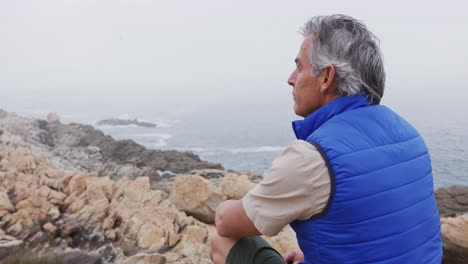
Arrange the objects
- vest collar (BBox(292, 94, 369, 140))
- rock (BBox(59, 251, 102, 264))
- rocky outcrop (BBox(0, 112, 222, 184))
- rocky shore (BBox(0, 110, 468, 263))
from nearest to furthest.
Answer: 1. vest collar (BBox(292, 94, 369, 140))
2. rock (BBox(59, 251, 102, 264))
3. rocky shore (BBox(0, 110, 468, 263))
4. rocky outcrop (BBox(0, 112, 222, 184))

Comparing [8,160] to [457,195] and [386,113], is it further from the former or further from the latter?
[457,195]

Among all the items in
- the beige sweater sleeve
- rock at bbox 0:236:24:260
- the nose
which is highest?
the nose

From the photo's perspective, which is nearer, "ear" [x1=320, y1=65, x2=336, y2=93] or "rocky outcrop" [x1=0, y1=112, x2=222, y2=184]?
"ear" [x1=320, y1=65, x2=336, y2=93]

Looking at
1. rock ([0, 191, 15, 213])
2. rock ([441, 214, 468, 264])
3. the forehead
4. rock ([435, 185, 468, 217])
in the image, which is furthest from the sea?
the forehead

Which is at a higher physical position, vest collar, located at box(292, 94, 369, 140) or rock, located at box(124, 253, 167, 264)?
vest collar, located at box(292, 94, 369, 140)

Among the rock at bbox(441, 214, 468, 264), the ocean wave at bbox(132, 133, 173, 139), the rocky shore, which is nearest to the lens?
the rock at bbox(441, 214, 468, 264)

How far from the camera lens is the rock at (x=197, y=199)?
7.68 meters

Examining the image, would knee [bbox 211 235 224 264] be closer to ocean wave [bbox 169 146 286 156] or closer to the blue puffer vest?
the blue puffer vest

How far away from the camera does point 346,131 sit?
1.57 m

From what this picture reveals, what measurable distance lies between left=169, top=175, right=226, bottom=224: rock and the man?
19.3 ft

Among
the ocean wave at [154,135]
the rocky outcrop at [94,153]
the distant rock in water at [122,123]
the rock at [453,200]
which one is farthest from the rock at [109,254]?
the distant rock in water at [122,123]

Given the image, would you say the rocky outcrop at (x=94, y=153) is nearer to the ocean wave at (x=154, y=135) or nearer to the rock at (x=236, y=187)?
the rock at (x=236, y=187)

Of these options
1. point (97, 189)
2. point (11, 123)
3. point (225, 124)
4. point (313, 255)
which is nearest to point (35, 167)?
point (97, 189)

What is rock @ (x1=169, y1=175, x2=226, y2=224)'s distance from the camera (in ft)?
25.2
